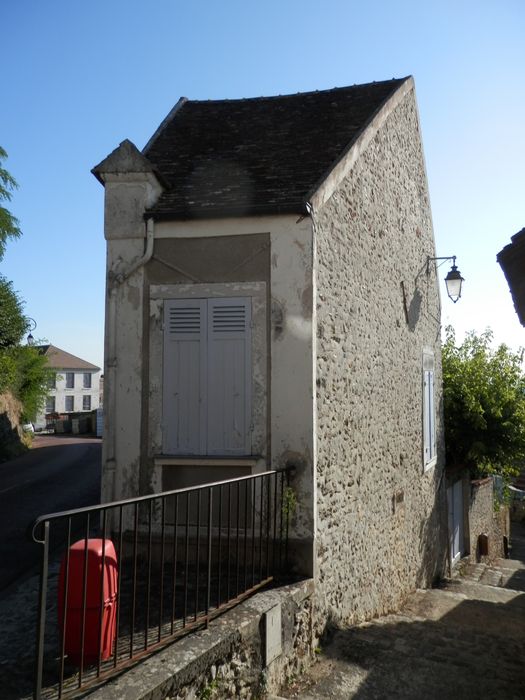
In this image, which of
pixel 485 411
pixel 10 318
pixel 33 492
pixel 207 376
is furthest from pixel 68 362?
pixel 207 376

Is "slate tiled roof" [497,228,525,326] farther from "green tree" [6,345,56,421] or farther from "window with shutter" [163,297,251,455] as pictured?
"green tree" [6,345,56,421]

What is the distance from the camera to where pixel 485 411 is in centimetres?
1252

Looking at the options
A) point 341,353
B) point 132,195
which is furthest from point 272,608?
point 132,195

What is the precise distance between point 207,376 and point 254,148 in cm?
319

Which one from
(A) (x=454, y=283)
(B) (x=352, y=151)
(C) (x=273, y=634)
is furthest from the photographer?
(A) (x=454, y=283)

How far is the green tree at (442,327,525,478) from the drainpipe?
8432 millimetres

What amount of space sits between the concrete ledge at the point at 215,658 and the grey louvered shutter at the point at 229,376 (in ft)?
4.94

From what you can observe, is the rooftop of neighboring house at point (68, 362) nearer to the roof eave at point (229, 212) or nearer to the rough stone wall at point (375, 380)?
the rough stone wall at point (375, 380)

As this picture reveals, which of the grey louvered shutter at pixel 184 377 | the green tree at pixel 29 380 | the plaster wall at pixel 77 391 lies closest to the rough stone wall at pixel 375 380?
the grey louvered shutter at pixel 184 377

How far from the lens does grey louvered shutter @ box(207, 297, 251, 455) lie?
5.76 meters

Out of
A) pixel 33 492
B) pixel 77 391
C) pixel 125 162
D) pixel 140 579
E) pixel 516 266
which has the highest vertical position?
pixel 125 162

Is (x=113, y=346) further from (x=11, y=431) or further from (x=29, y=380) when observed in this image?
(x=29, y=380)

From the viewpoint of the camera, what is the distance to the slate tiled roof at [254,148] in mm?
5953

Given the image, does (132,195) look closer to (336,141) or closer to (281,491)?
(336,141)
